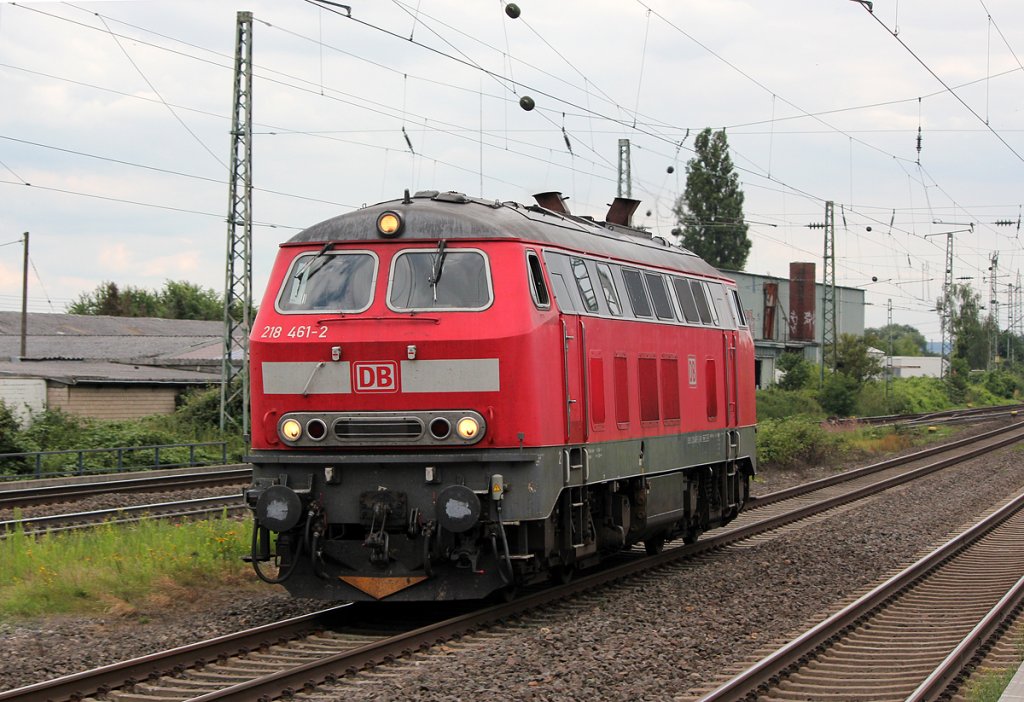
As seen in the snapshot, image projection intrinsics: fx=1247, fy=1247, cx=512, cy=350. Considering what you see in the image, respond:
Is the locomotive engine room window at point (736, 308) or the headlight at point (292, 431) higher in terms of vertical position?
the locomotive engine room window at point (736, 308)

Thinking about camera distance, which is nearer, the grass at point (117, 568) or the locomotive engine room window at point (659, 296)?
the grass at point (117, 568)

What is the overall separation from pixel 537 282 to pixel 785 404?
3658cm

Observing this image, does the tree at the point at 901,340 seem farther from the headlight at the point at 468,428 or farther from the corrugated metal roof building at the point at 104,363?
the headlight at the point at 468,428

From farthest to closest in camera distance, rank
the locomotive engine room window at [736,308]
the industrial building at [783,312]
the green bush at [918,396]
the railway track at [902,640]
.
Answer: the green bush at [918,396]
the industrial building at [783,312]
the locomotive engine room window at [736,308]
the railway track at [902,640]

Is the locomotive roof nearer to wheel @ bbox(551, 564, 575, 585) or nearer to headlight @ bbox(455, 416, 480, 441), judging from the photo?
headlight @ bbox(455, 416, 480, 441)

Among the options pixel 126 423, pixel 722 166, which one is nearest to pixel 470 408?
pixel 126 423

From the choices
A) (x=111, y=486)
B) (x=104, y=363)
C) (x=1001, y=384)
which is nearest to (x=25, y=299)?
(x=104, y=363)

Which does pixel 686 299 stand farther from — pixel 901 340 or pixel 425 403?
pixel 901 340

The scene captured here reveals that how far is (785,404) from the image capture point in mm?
46406

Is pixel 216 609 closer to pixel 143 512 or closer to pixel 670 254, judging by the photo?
pixel 670 254

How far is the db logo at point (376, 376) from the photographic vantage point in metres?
10.7

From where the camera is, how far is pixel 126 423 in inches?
1264

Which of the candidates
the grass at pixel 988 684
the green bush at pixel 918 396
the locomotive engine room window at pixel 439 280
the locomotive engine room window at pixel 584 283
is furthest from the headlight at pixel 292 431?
the green bush at pixel 918 396

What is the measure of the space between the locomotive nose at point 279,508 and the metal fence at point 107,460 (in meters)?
16.1
